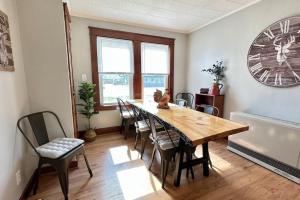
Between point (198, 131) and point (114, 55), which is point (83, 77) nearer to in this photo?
point (114, 55)

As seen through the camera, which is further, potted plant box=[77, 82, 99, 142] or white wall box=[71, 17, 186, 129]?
white wall box=[71, 17, 186, 129]

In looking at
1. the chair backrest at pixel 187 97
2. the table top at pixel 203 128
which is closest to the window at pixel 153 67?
the chair backrest at pixel 187 97

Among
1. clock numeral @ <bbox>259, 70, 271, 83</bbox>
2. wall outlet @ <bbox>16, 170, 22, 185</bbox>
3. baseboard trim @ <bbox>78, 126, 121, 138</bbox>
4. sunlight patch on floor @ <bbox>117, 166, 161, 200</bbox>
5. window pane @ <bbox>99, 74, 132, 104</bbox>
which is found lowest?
sunlight patch on floor @ <bbox>117, 166, 161, 200</bbox>

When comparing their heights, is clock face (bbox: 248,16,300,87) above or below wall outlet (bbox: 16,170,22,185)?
above

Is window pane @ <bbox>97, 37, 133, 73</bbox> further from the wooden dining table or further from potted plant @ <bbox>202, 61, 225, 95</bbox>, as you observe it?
the wooden dining table

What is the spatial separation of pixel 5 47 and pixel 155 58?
3.06 m

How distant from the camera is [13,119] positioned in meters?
1.58

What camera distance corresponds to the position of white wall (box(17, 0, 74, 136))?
1.86 m

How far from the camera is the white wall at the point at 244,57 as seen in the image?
2.27 metres

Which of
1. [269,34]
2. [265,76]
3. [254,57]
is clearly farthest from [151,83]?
[269,34]

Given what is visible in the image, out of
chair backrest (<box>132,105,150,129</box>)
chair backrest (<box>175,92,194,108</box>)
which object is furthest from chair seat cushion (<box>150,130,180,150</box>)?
chair backrest (<box>175,92,194,108</box>)

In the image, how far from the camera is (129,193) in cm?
175

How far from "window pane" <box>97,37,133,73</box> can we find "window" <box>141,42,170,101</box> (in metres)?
0.38

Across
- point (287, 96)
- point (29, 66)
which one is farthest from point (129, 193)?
point (287, 96)
